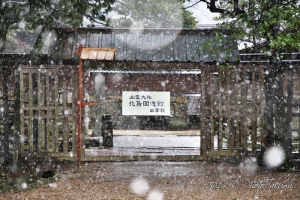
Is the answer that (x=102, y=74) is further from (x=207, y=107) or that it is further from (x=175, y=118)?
(x=175, y=118)

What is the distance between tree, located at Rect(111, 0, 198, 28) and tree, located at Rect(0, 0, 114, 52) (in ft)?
27.3

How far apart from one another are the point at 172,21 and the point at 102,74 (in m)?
6.75

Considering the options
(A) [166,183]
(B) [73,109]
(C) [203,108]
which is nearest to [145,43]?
(C) [203,108]

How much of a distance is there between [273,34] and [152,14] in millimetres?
11747

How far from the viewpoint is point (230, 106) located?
891 cm

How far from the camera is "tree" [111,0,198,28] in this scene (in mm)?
18172

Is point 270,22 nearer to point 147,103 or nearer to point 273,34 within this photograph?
point 273,34

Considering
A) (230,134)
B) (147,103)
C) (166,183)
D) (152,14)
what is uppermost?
(152,14)

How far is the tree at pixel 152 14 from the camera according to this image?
59.6 feet

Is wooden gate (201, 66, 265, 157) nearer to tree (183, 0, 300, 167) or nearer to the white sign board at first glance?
tree (183, 0, 300, 167)

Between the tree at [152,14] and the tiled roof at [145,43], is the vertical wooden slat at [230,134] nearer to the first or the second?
the tiled roof at [145,43]

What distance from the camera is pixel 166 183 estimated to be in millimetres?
6930

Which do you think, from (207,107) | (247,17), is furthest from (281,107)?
(247,17)

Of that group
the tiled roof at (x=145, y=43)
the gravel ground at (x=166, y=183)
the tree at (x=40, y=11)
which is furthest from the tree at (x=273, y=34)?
the tree at (x=40, y=11)
